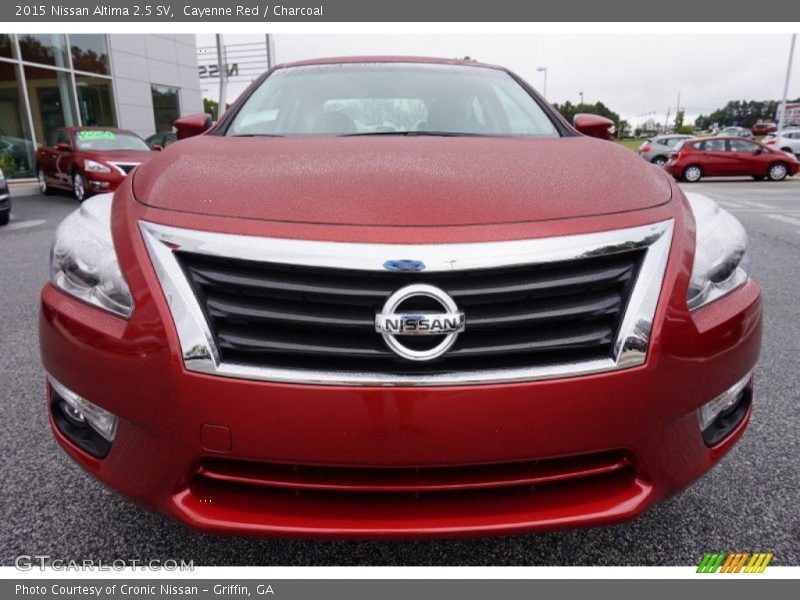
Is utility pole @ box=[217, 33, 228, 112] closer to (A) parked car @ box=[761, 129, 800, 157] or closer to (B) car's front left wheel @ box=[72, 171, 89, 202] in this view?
(B) car's front left wheel @ box=[72, 171, 89, 202]

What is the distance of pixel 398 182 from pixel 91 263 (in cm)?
74

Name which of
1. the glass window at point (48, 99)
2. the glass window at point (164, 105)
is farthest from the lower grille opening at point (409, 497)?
the glass window at point (164, 105)

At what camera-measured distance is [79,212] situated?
5.49ft

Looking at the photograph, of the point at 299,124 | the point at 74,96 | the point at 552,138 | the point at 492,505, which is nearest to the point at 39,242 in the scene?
the point at 299,124

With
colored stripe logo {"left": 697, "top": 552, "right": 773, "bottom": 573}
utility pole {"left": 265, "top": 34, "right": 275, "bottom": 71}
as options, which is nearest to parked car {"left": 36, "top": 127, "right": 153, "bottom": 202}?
colored stripe logo {"left": 697, "top": 552, "right": 773, "bottom": 573}

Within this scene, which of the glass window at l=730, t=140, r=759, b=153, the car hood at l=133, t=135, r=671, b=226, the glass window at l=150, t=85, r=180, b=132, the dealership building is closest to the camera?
the car hood at l=133, t=135, r=671, b=226

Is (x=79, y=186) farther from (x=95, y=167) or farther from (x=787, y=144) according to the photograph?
(x=787, y=144)

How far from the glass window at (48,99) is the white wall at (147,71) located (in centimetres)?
204

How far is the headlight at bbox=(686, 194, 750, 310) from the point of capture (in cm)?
142

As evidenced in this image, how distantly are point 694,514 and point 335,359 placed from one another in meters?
1.29

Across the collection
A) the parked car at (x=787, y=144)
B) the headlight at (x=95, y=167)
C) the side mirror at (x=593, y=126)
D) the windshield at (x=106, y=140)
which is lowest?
the parked car at (x=787, y=144)

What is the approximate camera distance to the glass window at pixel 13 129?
44.8ft

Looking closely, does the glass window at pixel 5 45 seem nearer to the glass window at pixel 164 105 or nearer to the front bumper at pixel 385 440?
the glass window at pixel 164 105

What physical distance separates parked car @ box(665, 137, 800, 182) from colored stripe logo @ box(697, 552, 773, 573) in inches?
678
